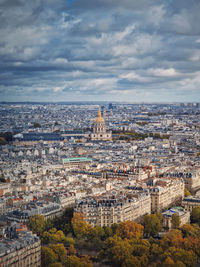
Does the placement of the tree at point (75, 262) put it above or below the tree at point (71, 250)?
above

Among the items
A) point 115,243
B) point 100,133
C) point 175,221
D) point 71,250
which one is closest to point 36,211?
point 71,250

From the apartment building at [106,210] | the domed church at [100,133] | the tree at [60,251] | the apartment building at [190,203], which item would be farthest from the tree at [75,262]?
the domed church at [100,133]

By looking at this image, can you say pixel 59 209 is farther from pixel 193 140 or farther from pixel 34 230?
pixel 193 140

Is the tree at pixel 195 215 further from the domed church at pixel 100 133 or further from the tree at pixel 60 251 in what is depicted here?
the domed church at pixel 100 133

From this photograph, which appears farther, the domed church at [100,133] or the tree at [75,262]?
the domed church at [100,133]

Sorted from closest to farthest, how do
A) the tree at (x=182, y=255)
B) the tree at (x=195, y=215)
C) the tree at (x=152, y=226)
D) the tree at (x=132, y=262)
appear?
1. the tree at (x=132, y=262)
2. the tree at (x=182, y=255)
3. the tree at (x=152, y=226)
4. the tree at (x=195, y=215)

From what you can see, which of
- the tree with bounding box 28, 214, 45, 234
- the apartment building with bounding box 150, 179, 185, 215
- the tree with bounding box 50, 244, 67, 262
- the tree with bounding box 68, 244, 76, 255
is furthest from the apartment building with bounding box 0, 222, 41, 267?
the apartment building with bounding box 150, 179, 185, 215

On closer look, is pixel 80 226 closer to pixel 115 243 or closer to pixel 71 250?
pixel 71 250
